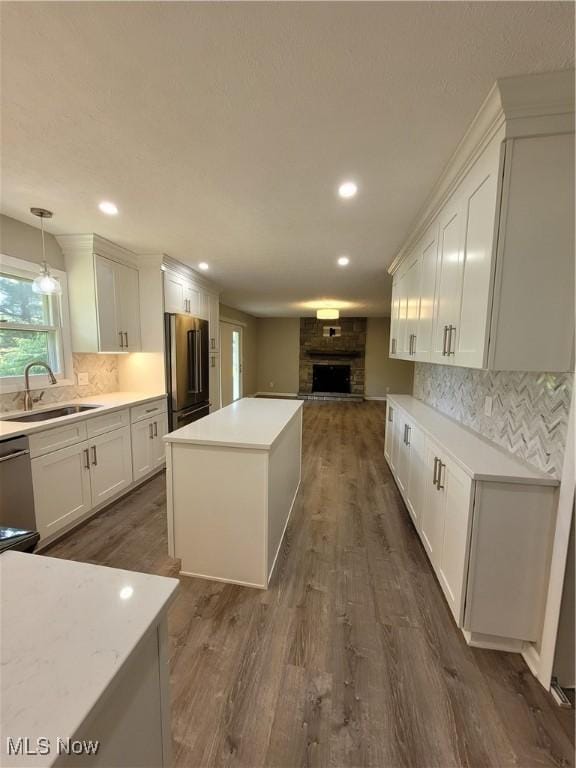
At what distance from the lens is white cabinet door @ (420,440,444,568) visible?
1954 mm

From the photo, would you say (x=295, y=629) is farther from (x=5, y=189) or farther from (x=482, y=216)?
(x=5, y=189)

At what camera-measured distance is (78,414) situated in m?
2.54

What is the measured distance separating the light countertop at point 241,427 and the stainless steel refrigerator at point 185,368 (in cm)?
119

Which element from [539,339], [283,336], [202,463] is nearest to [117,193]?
[202,463]

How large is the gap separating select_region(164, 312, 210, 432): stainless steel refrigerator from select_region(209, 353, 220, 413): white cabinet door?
62 cm

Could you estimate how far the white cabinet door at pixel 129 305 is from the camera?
3410 millimetres

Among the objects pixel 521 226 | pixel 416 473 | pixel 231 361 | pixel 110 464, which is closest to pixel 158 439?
pixel 110 464

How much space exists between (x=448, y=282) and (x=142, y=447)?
125 inches

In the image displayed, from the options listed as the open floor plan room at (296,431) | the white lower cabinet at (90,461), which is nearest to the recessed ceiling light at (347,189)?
the open floor plan room at (296,431)

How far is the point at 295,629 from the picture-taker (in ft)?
5.48

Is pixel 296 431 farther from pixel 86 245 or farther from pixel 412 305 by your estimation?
pixel 86 245

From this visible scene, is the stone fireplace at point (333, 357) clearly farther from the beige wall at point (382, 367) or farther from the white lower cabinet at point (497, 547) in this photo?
the white lower cabinet at point (497, 547)

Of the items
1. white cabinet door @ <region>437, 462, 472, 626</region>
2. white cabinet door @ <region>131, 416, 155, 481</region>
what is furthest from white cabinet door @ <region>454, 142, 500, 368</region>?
white cabinet door @ <region>131, 416, 155, 481</region>

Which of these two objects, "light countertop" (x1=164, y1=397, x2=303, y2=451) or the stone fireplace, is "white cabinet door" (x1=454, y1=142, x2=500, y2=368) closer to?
"light countertop" (x1=164, y1=397, x2=303, y2=451)
